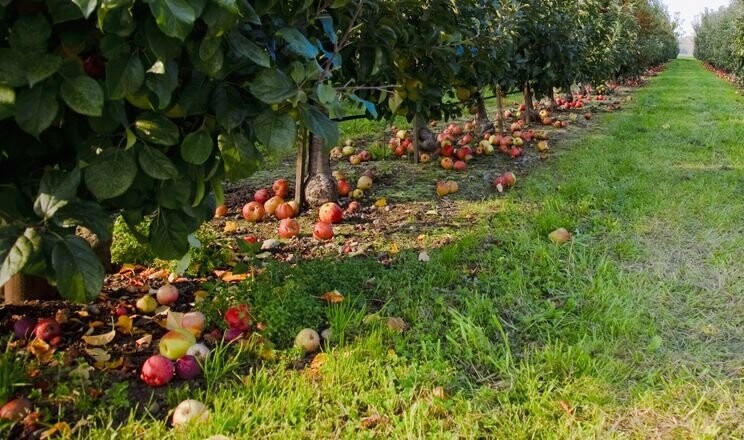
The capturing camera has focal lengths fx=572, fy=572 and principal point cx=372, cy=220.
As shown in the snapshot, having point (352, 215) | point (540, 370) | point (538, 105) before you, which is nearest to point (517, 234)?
point (352, 215)

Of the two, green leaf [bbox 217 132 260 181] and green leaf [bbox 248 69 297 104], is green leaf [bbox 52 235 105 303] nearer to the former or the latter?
green leaf [bbox 217 132 260 181]

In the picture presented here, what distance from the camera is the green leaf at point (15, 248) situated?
1.12m

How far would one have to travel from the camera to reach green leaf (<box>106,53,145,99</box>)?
121 cm

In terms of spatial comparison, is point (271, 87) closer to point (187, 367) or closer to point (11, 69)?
point (11, 69)

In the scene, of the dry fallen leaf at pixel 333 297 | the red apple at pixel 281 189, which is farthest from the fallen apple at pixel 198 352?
the red apple at pixel 281 189

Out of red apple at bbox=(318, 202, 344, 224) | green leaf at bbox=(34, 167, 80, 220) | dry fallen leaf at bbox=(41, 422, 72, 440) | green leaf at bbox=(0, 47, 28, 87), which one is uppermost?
green leaf at bbox=(0, 47, 28, 87)

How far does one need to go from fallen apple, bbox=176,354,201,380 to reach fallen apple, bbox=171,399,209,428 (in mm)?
197

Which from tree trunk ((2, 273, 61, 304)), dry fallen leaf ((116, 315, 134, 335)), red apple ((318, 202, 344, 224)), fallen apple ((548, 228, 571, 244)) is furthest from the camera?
red apple ((318, 202, 344, 224))

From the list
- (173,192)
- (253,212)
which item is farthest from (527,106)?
(173,192)

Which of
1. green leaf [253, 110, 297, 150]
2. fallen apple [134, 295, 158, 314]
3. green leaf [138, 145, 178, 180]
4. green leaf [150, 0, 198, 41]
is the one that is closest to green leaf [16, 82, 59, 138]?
green leaf [138, 145, 178, 180]

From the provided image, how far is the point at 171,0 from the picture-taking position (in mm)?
1051

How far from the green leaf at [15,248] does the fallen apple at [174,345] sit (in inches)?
31.9

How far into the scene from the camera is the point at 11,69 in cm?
114

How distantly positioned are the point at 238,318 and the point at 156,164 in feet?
2.98
